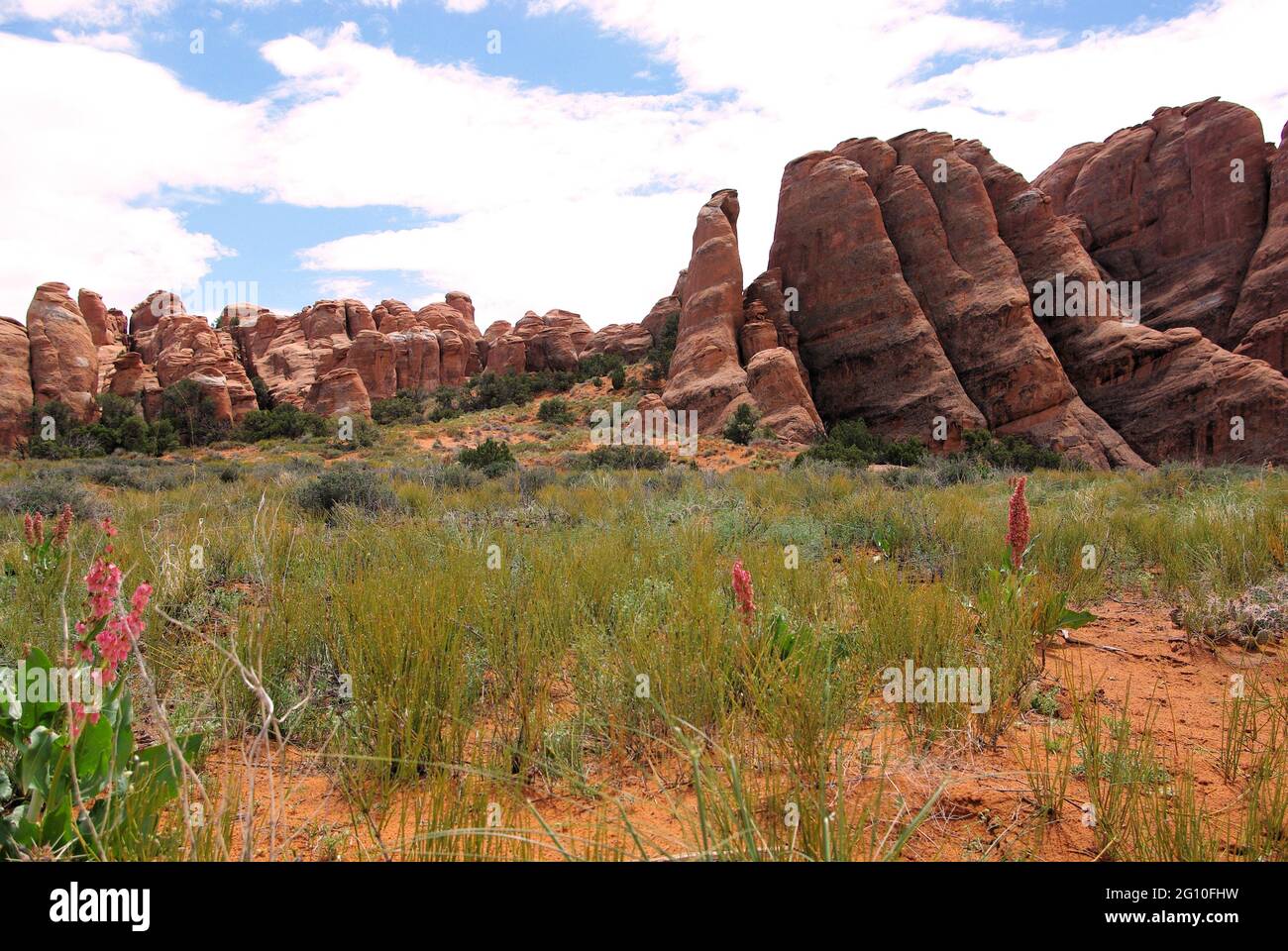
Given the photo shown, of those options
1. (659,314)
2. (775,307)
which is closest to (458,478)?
(775,307)

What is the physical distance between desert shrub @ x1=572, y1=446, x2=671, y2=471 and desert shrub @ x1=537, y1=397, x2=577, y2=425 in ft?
45.0

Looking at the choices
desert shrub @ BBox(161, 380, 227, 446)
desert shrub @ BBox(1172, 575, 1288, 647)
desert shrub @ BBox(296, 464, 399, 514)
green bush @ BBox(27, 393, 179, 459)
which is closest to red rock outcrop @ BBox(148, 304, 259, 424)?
desert shrub @ BBox(161, 380, 227, 446)

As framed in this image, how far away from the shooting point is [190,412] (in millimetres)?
35969

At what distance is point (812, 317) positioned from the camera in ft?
103

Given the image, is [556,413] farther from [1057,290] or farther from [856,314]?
[1057,290]

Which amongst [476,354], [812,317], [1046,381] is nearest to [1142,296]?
[1046,381]

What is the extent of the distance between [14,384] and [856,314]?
134ft

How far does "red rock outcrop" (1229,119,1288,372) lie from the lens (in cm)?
2586

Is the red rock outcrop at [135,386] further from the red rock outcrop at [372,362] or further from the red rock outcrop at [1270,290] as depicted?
the red rock outcrop at [1270,290]

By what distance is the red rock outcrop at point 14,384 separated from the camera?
3173cm

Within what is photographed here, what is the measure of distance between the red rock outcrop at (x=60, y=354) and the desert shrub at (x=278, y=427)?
8215 millimetres

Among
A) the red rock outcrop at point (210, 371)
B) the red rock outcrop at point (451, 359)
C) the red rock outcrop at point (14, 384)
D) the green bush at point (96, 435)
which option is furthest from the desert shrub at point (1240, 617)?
the red rock outcrop at point (451, 359)
